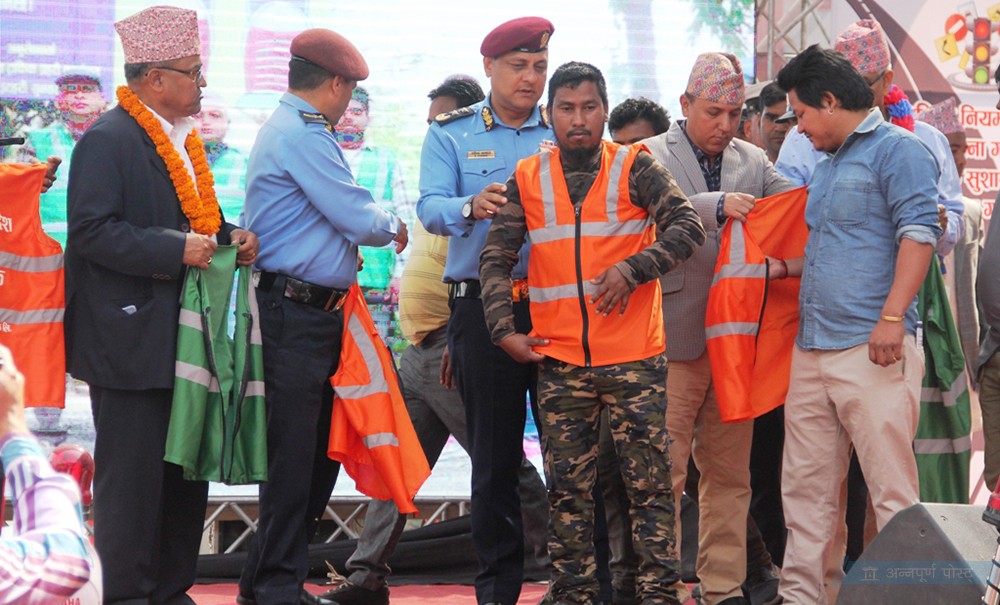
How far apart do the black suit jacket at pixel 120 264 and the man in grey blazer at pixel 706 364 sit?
1.94 m

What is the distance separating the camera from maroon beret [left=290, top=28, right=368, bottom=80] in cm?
468

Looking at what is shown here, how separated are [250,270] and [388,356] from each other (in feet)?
2.05

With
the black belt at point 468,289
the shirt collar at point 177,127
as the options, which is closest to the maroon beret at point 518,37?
the black belt at point 468,289

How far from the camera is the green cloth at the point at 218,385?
4207 millimetres

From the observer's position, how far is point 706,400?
16.5ft

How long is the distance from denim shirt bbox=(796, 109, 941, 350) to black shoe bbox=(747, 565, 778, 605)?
1.32 meters

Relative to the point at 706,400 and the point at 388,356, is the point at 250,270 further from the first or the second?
the point at 706,400

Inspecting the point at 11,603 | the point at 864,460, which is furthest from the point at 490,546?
the point at 11,603

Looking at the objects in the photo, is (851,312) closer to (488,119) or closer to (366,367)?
(488,119)

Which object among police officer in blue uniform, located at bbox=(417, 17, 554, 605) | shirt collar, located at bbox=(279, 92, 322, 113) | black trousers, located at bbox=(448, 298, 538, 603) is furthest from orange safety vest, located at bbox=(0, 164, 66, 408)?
black trousers, located at bbox=(448, 298, 538, 603)

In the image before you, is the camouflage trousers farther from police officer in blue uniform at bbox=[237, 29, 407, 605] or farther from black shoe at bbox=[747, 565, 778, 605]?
black shoe at bbox=[747, 565, 778, 605]

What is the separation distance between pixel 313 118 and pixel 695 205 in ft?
4.92

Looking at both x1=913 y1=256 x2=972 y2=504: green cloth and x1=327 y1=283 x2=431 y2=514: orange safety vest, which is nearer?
x1=327 y1=283 x2=431 y2=514: orange safety vest

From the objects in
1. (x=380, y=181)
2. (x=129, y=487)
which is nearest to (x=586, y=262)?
(x=129, y=487)
